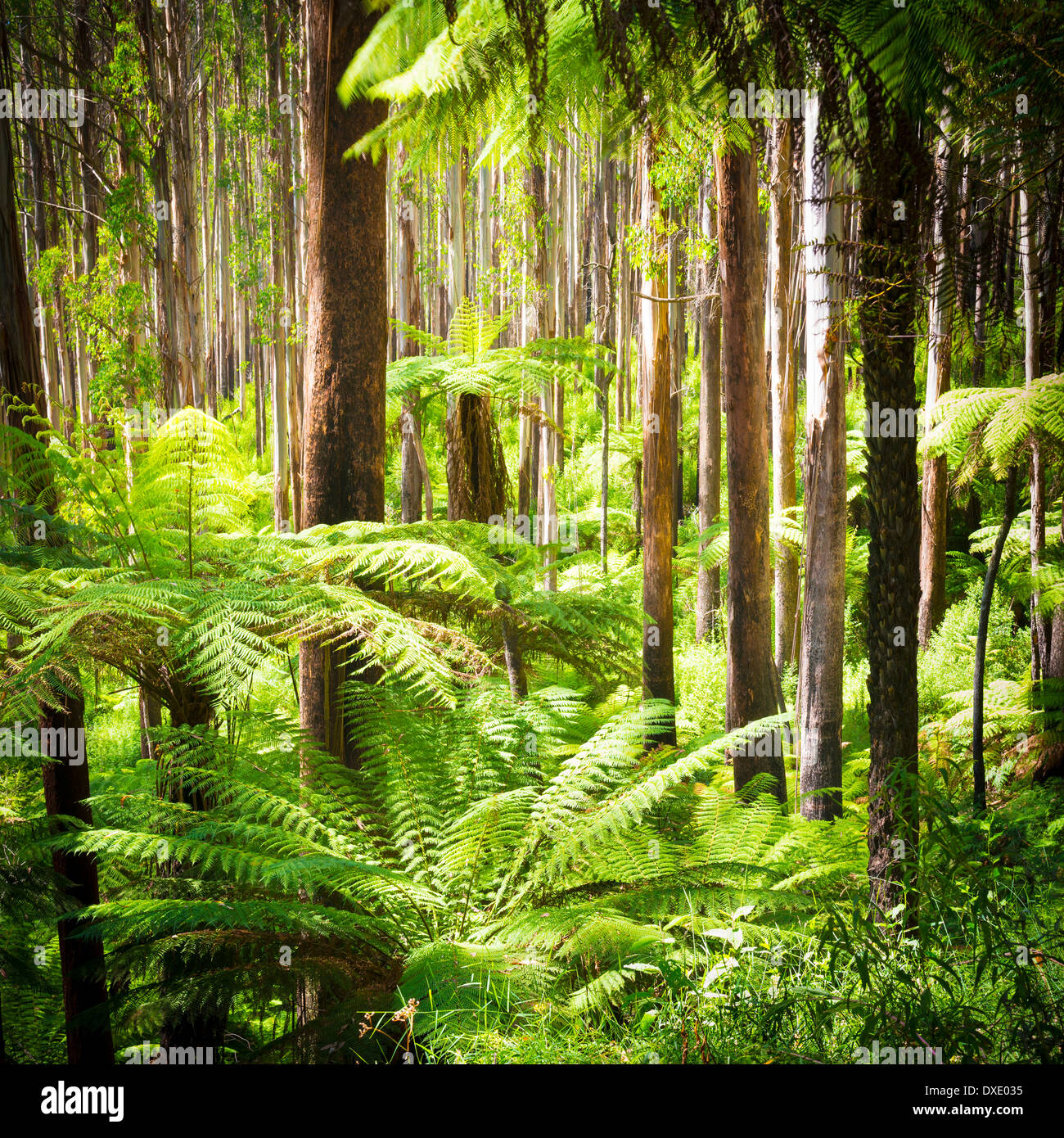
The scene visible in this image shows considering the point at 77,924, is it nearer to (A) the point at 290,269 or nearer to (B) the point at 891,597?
(B) the point at 891,597

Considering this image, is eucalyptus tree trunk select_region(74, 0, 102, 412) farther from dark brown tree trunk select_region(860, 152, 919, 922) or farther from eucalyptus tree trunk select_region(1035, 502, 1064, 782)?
eucalyptus tree trunk select_region(1035, 502, 1064, 782)

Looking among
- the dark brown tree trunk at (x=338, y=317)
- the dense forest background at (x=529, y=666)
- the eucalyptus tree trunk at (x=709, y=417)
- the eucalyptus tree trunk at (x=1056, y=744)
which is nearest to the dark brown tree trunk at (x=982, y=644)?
the dense forest background at (x=529, y=666)

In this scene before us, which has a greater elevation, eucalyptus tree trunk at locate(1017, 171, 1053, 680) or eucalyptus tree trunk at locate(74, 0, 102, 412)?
eucalyptus tree trunk at locate(74, 0, 102, 412)

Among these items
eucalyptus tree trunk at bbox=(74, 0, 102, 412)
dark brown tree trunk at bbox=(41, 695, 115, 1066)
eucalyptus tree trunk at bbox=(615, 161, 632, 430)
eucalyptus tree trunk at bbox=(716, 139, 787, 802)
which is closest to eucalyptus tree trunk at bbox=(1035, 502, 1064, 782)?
eucalyptus tree trunk at bbox=(716, 139, 787, 802)

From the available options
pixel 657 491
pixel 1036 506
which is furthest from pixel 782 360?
pixel 1036 506

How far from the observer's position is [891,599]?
2.88 metres

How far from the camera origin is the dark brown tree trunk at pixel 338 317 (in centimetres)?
381

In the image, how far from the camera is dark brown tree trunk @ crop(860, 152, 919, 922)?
9.05 ft

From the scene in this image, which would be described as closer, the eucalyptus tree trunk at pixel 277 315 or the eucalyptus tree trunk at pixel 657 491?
the eucalyptus tree trunk at pixel 657 491

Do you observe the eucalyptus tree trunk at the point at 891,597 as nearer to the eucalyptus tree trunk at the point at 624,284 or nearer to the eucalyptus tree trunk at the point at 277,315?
the eucalyptus tree trunk at the point at 277,315

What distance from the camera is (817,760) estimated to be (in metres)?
5.55

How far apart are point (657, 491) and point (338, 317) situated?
4.41 meters

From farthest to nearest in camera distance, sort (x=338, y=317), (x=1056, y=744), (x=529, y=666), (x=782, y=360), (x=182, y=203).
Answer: (x=182, y=203) → (x=782, y=360) → (x=1056, y=744) → (x=529, y=666) → (x=338, y=317)

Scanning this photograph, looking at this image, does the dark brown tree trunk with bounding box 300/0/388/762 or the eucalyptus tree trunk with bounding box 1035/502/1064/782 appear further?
the eucalyptus tree trunk with bounding box 1035/502/1064/782
